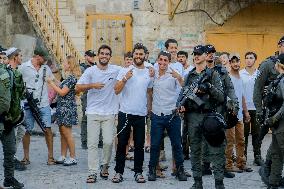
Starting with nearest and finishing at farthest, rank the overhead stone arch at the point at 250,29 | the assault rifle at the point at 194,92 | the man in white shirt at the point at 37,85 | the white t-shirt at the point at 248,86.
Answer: the assault rifle at the point at 194,92 < the man in white shirt at the point at 37,85 < the white t-shirt at the point at 248,86 < the overhead stone arch at the point at 250,29

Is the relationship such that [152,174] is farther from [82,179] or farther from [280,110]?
[280,110]

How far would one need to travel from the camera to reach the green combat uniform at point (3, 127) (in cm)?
809

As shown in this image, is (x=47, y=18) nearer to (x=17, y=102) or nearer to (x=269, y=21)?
(x=269, y=21)

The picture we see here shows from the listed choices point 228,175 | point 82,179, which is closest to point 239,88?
point 228,175

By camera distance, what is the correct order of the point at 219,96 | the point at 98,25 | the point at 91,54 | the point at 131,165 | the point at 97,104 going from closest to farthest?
the point at 219,96, the point at 97,104, the point at 131,165, the point at 91,54, the point at 98,25

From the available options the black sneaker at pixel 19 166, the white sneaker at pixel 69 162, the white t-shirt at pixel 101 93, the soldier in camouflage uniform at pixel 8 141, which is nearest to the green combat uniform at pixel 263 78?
the white t-shirt at pixel 101 93

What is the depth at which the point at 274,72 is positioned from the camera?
9.32 metres

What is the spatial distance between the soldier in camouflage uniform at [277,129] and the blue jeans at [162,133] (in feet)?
5.00

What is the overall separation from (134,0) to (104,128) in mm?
9172

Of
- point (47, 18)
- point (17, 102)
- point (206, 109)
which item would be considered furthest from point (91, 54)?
point (47, 18)

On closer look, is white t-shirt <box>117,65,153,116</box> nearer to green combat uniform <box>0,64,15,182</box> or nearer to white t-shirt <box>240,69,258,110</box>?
green combat uniform <box>0,64,15,182</box>

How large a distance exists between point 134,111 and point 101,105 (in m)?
0.50

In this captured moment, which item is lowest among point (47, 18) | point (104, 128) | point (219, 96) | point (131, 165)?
point (131, 165)

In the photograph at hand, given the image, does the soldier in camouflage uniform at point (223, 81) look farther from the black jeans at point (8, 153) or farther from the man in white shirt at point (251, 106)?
the black jeans at point (8, 153)
